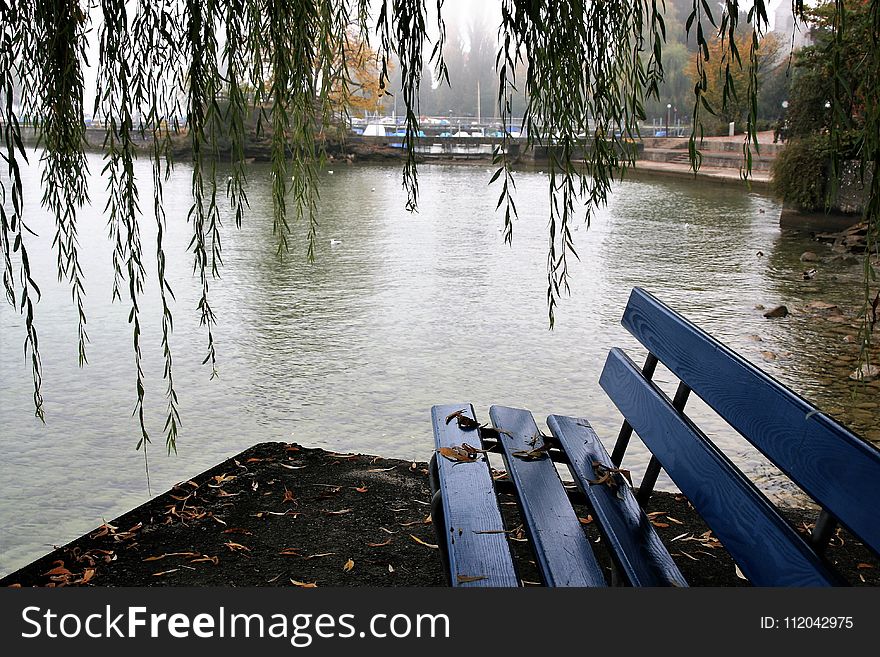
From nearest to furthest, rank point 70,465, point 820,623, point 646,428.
Answer: 1. point 820,623
2. point 646,428
3. point 70,465

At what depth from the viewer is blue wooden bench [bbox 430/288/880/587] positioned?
1.39 m

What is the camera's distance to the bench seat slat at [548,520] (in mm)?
1697

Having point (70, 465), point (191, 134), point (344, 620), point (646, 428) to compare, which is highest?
point (191, 134)

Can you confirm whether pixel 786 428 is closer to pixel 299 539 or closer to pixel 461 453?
pixel 461 453

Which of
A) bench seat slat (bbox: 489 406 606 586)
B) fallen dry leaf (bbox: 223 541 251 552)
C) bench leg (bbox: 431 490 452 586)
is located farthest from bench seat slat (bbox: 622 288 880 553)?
fallen dry leaf (bbox: 223 541 251 552)

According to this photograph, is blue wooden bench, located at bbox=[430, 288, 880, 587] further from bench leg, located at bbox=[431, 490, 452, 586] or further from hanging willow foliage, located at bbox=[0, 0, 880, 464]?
hanging willow foliage, located at bbox=[0, 0, 880, 464]

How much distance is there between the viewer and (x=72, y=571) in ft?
8.28

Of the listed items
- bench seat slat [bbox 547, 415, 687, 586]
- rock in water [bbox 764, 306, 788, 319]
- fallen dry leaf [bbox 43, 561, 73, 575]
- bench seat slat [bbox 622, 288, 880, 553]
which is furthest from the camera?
rock in water [bbox 764, 306, 788, 319]

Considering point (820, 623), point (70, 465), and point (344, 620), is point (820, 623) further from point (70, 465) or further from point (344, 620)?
point (70, 465)

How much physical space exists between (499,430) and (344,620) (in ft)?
3.27

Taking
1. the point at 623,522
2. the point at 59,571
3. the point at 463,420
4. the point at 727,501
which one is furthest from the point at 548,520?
the point at 59,571

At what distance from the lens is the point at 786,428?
1.56 meters

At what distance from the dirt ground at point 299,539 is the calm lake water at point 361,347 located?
41cm

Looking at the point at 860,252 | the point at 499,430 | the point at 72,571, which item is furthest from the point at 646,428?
the point at 860,252
